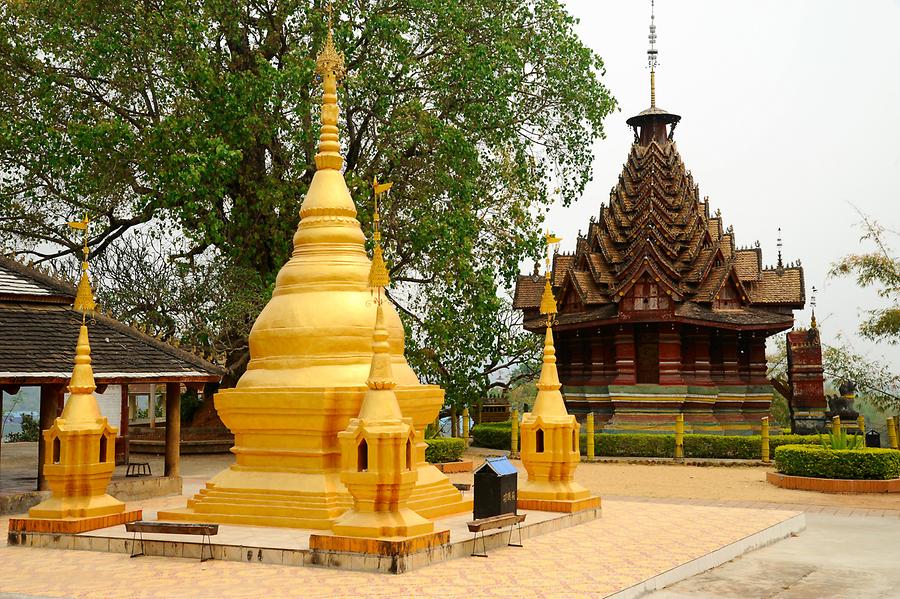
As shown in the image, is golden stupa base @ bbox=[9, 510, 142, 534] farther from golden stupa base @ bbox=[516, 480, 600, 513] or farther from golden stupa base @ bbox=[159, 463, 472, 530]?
golden stupa base @ bbox=[516, 480, 600, 513]

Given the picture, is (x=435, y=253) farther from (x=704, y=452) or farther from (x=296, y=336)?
(x=296, y=336)

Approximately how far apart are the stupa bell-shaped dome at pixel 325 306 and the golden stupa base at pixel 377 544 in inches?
103

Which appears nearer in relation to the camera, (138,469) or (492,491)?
(492,491)

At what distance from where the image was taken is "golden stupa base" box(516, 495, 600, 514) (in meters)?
13.9

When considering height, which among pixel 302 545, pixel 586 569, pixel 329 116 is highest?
pixel 329 116

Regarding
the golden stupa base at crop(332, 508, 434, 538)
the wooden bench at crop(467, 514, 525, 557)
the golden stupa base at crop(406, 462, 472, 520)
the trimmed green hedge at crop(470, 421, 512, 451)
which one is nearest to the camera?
the golden stupa base at crop(332, 508, 434, 538)

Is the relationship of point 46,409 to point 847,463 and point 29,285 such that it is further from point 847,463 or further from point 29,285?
point 847,463

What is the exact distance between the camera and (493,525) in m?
11.2

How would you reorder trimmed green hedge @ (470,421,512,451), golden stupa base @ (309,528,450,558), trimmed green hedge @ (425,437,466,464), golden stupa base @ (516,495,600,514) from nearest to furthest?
Result: golden stupa base @ (309,528,450,558), golden stupa base @ (516,495,600,514), trimmed green hedge @ (425,437,466,464), trimmed green hedge @ (470,421,512,451)

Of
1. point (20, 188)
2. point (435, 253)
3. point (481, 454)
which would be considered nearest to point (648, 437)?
point (481, 454)

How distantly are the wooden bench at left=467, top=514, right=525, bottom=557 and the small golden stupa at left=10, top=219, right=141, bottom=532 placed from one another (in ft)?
15.2

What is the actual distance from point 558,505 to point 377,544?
4554mm

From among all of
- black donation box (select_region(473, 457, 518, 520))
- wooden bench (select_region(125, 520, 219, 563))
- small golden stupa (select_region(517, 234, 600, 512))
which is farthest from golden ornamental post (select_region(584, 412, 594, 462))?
wooden bench (select_region(125, 520, 219, 563))

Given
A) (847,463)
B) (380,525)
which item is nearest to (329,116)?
(380,525)
